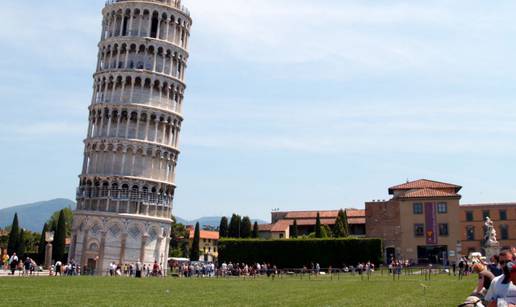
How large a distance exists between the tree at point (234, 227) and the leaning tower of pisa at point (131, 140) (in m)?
33.8

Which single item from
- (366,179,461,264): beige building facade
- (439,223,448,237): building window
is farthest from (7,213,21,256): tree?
(439,223,448,237): building window

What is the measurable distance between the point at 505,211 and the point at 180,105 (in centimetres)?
5879

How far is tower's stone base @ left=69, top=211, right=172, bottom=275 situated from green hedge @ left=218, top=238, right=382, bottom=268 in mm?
11114

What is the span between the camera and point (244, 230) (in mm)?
103188

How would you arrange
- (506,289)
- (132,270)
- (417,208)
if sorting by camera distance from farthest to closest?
(417,208), (132,270), (506,289)

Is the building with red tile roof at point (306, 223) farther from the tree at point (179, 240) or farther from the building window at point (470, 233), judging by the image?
the building window at point (470, 233)

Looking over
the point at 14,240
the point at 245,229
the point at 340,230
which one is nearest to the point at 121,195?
the point at 14,240

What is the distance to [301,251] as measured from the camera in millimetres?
68375

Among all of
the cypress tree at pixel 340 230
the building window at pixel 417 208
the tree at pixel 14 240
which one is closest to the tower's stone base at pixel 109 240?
the tree at pixel 14 240

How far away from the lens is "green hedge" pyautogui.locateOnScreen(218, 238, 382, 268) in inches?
2566

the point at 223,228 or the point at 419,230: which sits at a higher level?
the point at 223,228

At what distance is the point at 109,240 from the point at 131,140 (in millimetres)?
12351

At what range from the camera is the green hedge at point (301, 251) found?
65.2 meters

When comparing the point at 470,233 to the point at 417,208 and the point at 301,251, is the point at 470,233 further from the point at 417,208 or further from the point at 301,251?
the point at 301,251
